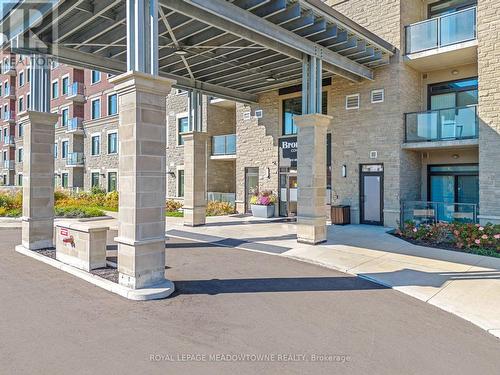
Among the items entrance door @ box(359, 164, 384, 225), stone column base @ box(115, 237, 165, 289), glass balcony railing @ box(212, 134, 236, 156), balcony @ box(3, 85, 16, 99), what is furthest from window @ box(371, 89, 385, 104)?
balcony @ box(3, 85, 16, 99)

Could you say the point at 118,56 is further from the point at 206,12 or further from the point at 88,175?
the point at 88,175

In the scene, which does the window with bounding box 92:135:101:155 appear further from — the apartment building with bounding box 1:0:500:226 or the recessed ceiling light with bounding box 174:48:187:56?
the recessed ceiling light with bounding box 174:48:187:56

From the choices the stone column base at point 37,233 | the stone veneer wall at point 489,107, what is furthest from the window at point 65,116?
the stone veneer wall at point 489,107

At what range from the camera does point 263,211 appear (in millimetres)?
16797

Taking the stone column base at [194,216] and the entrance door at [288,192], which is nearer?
the stone column base at [194,216]

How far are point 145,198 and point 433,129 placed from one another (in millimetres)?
11063

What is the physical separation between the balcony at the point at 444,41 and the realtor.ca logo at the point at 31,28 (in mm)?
11761

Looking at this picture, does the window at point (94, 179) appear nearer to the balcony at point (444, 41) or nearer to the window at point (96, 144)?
the window at point (96, 144)

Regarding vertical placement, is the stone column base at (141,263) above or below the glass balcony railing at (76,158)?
below

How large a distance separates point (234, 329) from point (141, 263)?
7.51 feet

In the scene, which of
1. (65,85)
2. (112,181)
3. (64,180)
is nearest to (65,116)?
(65,85)

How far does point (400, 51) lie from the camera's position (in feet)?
44.0

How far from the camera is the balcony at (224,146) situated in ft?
65.0

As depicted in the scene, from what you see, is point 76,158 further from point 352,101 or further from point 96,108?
point 352,101
